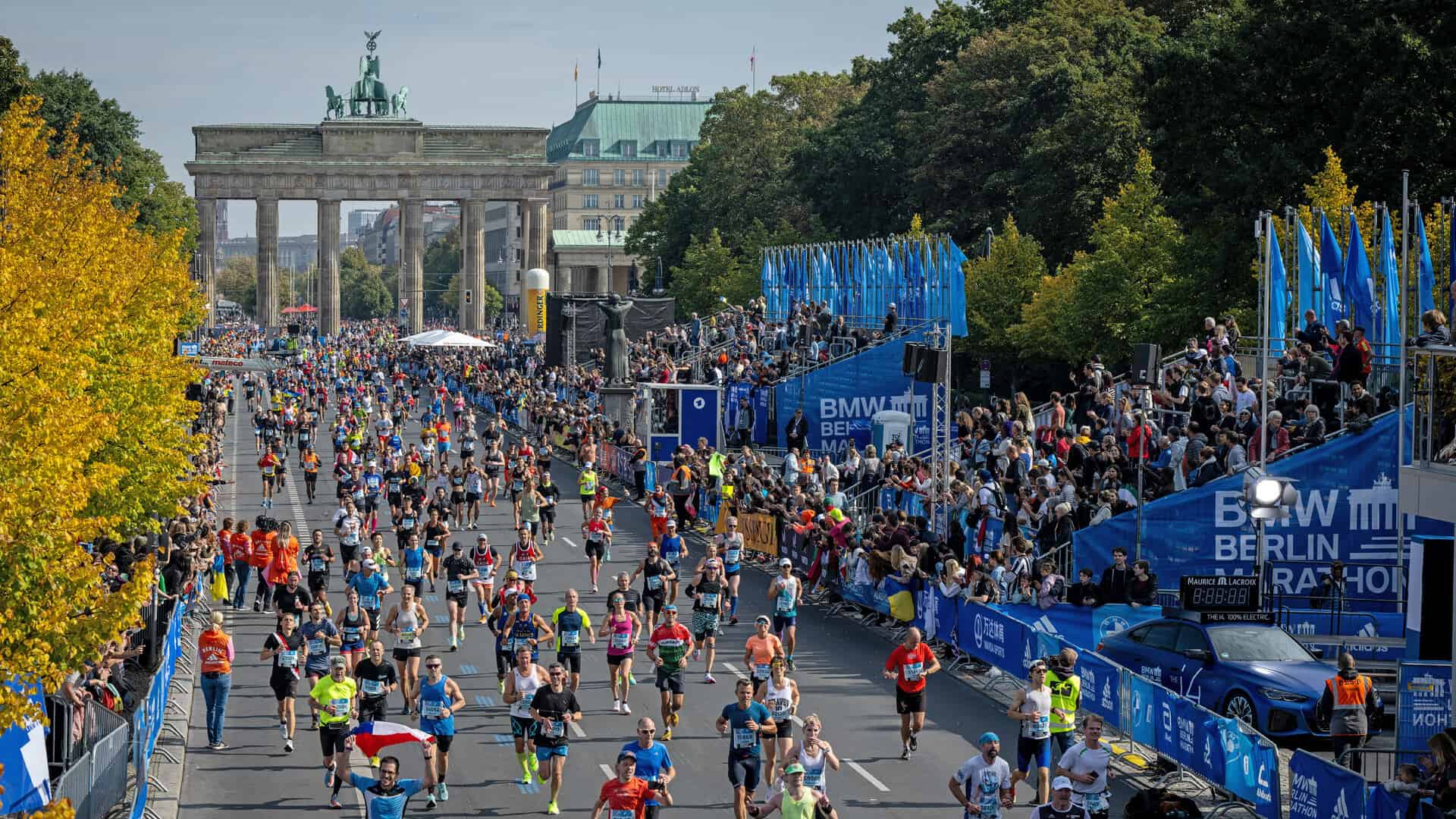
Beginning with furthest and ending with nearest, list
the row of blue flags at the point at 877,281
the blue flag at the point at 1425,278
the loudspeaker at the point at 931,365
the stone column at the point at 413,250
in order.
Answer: the stone column at the point at 413,250 < the row of blue flags at the point at 877,281 < the loudspeaker at the point at 931,365 < the blue flag at the point at 1425,278

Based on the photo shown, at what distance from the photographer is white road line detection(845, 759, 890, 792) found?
18.8m

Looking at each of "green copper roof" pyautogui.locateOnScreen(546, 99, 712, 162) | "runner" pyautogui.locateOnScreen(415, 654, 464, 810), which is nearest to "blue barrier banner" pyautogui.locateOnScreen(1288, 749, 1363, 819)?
"runner" pyautogui.locateOnScreen(415, 654, 464, 810)

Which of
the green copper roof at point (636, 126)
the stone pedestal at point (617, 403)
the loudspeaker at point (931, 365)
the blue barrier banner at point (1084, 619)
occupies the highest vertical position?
the green copper roof at point (636, 126)

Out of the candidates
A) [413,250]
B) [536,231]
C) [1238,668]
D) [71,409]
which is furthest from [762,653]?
[413,250]

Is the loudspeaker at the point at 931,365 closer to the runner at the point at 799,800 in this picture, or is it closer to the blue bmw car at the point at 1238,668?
the blue bmw car at the point at 1238,668

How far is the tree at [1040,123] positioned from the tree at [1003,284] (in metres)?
2.68

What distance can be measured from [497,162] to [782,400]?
3761 inches

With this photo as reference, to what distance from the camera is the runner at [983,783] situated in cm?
1568

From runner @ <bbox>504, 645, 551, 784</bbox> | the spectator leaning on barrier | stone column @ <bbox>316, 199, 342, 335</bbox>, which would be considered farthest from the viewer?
stone column @ <bbox>316, 199, 342, 335</bbox>

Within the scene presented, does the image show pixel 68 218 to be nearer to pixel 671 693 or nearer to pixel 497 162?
pixel 671 693

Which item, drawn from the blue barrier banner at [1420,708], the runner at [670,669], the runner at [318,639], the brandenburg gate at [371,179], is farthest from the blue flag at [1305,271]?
the brandenburg gate at [371,179]

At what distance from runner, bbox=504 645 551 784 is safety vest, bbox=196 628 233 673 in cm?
368

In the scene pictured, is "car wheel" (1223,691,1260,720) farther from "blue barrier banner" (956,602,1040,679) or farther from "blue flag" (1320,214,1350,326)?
"blue flag" (1320,214,1350,326)

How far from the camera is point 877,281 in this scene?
5272cm
